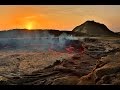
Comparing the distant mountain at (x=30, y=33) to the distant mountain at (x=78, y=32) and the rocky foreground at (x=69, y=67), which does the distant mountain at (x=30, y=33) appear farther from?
the rocky foreground at (x=69, y=67)

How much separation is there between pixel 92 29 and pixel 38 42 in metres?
0.45

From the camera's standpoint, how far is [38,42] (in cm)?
255

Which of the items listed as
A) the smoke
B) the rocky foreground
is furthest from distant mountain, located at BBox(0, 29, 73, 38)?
the rocky foreground

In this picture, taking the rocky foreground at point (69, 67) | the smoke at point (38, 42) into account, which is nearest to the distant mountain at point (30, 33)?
the smoke at point (38, 42)

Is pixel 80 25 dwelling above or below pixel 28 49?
above

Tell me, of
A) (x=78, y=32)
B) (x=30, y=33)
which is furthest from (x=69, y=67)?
(x=30, y=33)

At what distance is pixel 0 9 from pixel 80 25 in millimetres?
671

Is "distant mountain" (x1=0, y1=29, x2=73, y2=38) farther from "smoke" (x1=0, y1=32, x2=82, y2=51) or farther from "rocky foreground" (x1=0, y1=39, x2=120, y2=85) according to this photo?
"rocky foreground" (x1=0, y1=39, x2=120, y2=85)

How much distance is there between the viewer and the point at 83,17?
2.57m

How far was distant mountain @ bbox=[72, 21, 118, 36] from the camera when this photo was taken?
100 inches
